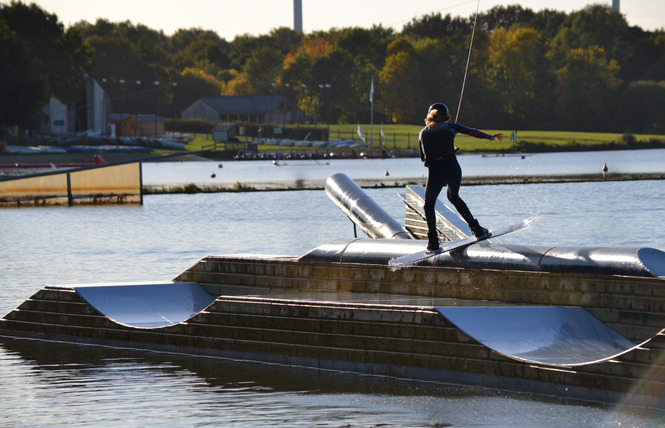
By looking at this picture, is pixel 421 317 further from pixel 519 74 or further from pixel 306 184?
pixel 519 74

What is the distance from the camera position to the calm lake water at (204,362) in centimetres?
1098

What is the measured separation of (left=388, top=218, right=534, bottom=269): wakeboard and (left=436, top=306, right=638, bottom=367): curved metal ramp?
1.63m

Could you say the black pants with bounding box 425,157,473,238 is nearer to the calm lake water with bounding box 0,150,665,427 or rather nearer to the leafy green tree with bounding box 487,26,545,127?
the calm lake water with bounding box 0,150,665,427

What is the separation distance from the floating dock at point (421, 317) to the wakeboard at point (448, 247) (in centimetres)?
11

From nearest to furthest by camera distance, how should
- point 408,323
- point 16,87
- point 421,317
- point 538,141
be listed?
1. point 421,317
2. point 408,323
3. point 16,87
4. point 538,141

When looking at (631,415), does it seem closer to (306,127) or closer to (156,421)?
(156,421)

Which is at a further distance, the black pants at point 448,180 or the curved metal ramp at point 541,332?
the black pants at point 448,180

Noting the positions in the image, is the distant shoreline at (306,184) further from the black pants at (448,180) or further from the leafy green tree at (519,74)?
the leafy green tree at (519,74)

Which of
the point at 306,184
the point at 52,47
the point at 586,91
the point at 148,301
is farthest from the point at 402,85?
the point at 148,301

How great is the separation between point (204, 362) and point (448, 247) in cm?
337

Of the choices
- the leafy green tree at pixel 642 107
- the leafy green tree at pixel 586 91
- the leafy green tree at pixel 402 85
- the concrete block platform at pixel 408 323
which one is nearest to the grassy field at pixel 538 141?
the leafy green tree at pixel 586 91

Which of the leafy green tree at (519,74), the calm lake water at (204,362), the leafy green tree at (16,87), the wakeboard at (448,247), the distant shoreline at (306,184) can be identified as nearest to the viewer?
the calm lake water at (204,362)

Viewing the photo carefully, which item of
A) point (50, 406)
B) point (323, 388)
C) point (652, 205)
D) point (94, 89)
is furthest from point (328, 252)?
point (94, 89)

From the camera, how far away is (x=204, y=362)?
1388 cm
